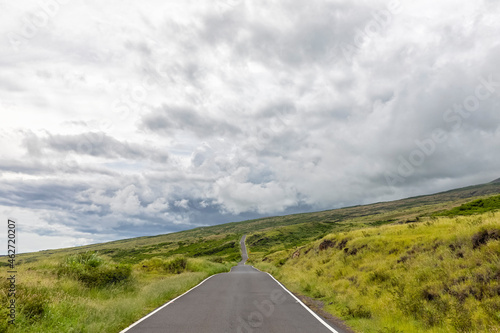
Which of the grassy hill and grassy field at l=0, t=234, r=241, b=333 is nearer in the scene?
grassy field at l=0, t=234, r=241, b=333

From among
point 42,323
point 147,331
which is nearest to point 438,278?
point 147,331

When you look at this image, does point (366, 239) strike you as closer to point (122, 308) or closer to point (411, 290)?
point (411, 290)

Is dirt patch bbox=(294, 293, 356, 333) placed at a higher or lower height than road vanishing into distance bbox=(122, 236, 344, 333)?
lower

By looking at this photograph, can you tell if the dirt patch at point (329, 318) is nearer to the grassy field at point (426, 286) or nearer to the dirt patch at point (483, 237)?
the grassy field at point (426, 286)

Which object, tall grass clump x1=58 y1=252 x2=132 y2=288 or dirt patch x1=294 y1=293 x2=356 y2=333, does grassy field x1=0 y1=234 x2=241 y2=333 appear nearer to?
tall grass clump x1=58 y1=252 x2=132 y2=288

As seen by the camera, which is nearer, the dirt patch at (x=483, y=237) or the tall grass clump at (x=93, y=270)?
the dirt patch at (x=483, y=237)

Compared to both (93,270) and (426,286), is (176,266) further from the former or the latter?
(426,286)

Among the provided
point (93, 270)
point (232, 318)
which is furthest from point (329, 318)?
point (93, 270)

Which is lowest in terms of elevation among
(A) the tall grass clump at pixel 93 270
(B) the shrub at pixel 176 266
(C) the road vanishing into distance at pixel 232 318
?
(C) the road vanishing into distance at pixel 232 318

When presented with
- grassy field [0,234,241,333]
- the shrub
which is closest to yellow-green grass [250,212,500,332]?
grassy field [0,234,241,333]

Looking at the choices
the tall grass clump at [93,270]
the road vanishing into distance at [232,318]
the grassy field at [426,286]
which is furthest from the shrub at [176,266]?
the road vanishing into distance at [232,318]

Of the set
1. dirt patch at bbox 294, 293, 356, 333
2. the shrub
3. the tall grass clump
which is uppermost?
the tall grass clump

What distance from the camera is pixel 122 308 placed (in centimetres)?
1084

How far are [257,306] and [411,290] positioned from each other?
608 centimetres
